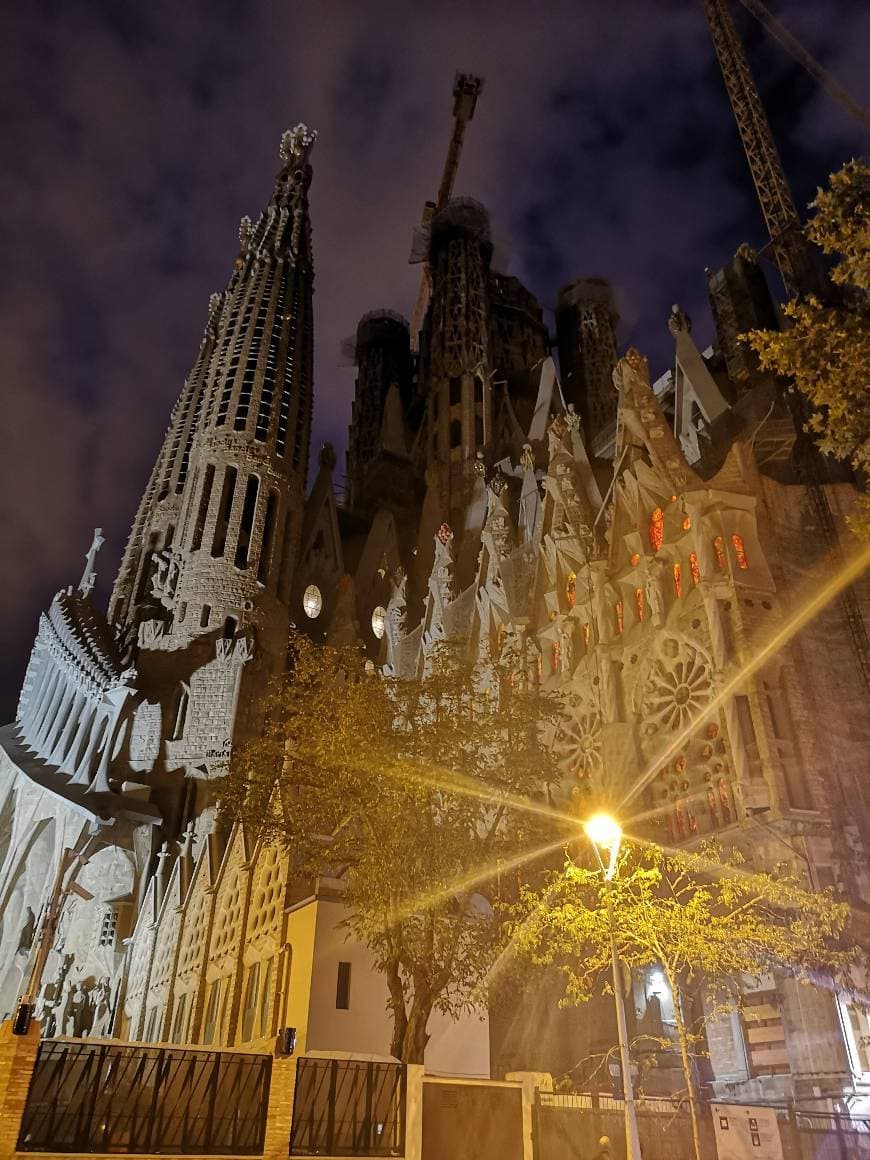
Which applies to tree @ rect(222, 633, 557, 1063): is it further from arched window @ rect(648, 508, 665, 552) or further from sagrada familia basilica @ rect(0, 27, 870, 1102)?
arched window @ rect(648, 508, 665, 552)

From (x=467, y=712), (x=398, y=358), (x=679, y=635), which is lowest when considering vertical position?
(x=467, y=712)

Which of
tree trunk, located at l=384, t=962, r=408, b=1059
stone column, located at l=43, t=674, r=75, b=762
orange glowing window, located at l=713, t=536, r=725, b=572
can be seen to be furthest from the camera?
Result: stone column, located at l=43, t=674, r=75, b=762

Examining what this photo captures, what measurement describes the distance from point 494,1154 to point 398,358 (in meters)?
60.1

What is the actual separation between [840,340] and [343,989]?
1512 cm

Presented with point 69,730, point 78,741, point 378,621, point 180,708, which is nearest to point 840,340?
point 180,708

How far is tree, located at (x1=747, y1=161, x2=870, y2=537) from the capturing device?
37.1 feet

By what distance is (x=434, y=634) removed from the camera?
39844mm

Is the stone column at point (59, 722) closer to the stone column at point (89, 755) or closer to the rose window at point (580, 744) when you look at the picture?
the stone column at point (89, 755)

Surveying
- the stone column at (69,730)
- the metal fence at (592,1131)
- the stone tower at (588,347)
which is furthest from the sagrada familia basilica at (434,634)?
the metal fence at (592,1131)

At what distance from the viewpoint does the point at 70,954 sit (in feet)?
113

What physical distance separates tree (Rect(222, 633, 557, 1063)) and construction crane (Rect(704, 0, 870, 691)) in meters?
14.4

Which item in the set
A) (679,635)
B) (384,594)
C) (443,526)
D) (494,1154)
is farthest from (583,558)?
(494,1154)

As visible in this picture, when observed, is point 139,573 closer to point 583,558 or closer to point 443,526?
point 443,526

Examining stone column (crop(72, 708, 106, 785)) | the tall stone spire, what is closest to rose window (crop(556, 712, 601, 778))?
the tall stone spire
